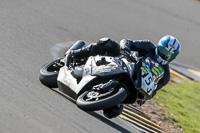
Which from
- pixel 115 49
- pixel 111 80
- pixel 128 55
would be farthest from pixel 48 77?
pixel 128 55

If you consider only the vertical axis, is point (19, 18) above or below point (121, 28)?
above

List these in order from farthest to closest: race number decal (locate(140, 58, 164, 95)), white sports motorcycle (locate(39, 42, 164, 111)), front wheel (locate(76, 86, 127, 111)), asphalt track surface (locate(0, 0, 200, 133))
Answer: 1. race number decal (locate(140, 58, 164, 95))
2. white sports motorcycle (locate(39, 42, 164, 111))
3. front wheel (locate(76, 86, 127, 111))
4. asphalt track surface (locate(0, 0, 200, 133))

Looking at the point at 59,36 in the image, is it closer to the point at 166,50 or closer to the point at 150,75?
the point at 166,50

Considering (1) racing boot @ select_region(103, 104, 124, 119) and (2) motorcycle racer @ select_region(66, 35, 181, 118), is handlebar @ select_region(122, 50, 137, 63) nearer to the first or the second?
(2) motorcycle racer @ select_region(66, 35, 181, 118)

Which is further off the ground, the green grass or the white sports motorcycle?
the white sports motorcycle

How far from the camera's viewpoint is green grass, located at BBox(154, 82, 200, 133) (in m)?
8.82

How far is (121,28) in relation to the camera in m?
13.0

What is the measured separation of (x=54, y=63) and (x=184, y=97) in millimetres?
4022

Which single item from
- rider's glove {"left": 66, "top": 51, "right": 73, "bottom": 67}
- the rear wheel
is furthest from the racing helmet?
the rear wheel

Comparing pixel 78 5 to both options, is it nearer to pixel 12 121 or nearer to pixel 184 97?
pixel 184 97

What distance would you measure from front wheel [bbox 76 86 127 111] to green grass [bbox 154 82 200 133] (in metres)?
2.99

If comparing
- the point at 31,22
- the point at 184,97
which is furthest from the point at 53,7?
the point at 184,97

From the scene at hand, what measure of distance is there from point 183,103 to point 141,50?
11.0 feet

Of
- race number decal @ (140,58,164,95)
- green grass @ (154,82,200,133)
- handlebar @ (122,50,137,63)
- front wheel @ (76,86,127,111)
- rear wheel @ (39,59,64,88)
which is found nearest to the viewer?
front wheel @ (76,86,127,111)
